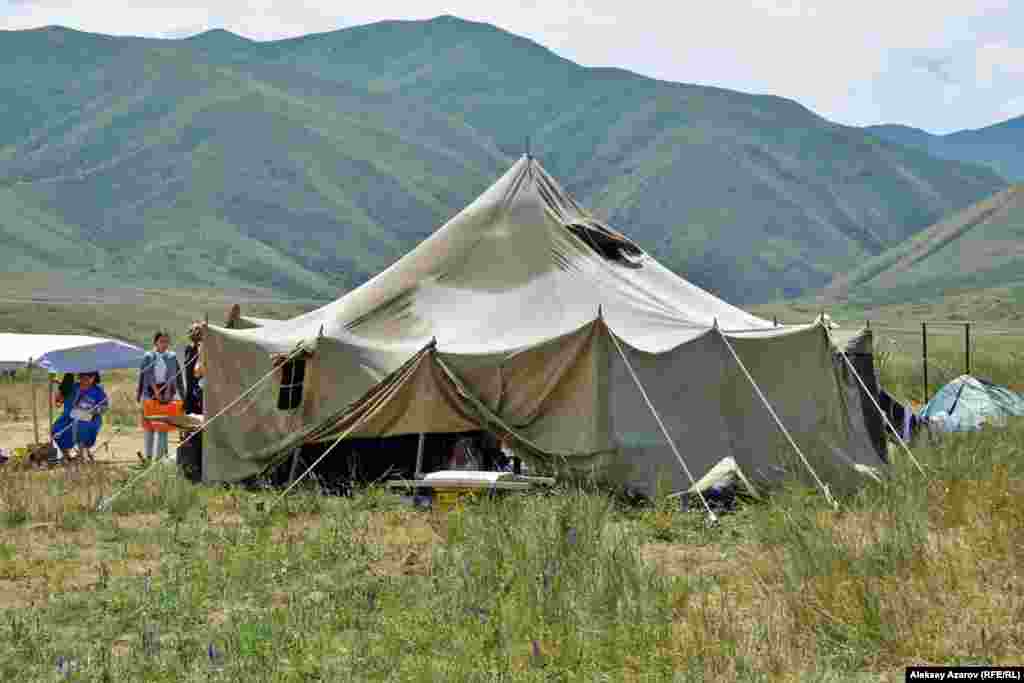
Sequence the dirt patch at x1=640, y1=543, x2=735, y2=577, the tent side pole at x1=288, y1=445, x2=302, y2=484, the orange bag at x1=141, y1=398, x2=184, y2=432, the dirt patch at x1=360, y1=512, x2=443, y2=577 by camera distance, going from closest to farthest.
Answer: the dirt patch at x1=640, y1=543, x2=735, y2=577, the dirt patch at x1=360, y1=512, x2=443, y2=577, the tent side pole at x1=288, y1=445, x2=302, y2=484, the orange bag at x1=141, y1=398, x2=184, y2=432

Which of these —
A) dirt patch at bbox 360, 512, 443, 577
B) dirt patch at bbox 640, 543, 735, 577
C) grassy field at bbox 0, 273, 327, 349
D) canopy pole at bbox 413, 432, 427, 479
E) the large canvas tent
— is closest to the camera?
dirt patch at bbox 640, 543, 735, 577

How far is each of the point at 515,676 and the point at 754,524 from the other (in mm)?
3722

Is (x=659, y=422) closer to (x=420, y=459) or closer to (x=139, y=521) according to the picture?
(x=420, y=459)

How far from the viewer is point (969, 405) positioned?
60.8ft

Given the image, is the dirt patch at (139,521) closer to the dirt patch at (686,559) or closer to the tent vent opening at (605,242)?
the dirt patch at (686,559)

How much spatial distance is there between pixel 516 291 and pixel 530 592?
296 inches

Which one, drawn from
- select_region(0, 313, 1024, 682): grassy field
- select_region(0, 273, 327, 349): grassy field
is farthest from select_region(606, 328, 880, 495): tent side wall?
select_region(0, 273, 327, 349): grassy field

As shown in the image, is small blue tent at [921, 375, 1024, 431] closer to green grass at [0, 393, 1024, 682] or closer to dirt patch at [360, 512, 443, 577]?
green grass at [0, 393, 1024, 682]

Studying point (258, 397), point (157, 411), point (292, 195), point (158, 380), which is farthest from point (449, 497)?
point (292, 195)

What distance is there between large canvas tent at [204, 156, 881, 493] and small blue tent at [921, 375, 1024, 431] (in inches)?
116

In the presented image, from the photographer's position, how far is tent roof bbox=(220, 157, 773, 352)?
1405 centimetres

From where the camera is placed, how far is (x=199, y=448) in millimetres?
14570

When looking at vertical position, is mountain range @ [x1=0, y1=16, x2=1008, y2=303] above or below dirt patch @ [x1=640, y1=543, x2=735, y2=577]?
above

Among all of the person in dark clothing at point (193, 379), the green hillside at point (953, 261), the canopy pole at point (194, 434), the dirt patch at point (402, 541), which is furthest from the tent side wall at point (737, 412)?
the green hillside at point (953, 261)
